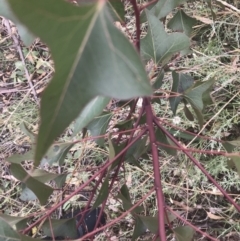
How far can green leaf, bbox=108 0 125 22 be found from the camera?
2.21ft

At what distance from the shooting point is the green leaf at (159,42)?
78 cm

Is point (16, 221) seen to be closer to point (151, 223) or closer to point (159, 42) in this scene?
point (151, 223)

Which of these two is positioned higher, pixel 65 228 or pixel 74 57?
pixel 74 57

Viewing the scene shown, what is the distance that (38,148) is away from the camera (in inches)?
15.5

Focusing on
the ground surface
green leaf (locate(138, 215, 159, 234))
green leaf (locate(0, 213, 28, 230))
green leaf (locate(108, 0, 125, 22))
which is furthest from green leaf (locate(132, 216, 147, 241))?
the ground surface

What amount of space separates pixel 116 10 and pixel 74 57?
0.31 m

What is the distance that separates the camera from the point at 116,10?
2.22 feet

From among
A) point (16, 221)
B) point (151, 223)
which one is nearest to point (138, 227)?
point (151, 223)

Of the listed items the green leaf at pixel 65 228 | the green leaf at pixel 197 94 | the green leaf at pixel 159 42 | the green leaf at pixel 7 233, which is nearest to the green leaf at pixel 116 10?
the green leaf at pixel 159 42

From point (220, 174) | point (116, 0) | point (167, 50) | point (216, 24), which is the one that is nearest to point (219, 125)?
point (220, 174)

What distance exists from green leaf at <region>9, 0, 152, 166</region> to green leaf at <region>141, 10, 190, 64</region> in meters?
0.41

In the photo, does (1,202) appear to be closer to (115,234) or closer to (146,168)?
(115,234)

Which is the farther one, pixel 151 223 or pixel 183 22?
pixel 183 22

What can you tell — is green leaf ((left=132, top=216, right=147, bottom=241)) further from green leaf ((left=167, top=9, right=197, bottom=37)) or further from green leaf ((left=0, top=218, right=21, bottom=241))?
green leaf ((left=167, top=9, right=197, bottom=37))
